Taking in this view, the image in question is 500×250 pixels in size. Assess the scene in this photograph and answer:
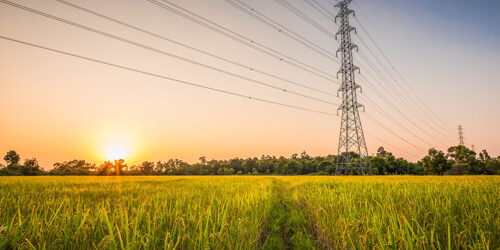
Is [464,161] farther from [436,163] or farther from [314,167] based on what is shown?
[314,167]

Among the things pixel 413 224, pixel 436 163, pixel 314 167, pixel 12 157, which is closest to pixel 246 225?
pixel 413 224

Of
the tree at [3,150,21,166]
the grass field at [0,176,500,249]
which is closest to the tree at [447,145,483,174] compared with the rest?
the grass field at [0,176,500,249]

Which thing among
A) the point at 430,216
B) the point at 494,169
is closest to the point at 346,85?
the point at 430,216

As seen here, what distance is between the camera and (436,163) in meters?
58.0

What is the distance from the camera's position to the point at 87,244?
171 cm

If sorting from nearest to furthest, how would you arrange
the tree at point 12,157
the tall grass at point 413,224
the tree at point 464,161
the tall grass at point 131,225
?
the tall grass at point 131,225
the tall grass at point 413,224
the tree at point 464,161
the tree at point 12,157

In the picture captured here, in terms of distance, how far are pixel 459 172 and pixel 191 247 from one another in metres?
80.4

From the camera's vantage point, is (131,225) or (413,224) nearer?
(131,225)

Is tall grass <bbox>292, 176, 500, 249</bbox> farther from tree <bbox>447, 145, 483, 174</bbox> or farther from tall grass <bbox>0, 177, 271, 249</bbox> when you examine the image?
tree <bbox>447, 145, 483, 174</bbox>

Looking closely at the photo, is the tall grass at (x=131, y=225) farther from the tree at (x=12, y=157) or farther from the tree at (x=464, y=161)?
the tree at (x=12, y=157)

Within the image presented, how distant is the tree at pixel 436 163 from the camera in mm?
57062

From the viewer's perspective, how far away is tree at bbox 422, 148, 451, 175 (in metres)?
57.1

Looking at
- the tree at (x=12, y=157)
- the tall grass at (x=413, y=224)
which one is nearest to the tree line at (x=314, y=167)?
the tree at (x=12, y=157)

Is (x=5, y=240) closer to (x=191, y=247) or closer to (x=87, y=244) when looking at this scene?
(x=87, y=244)
